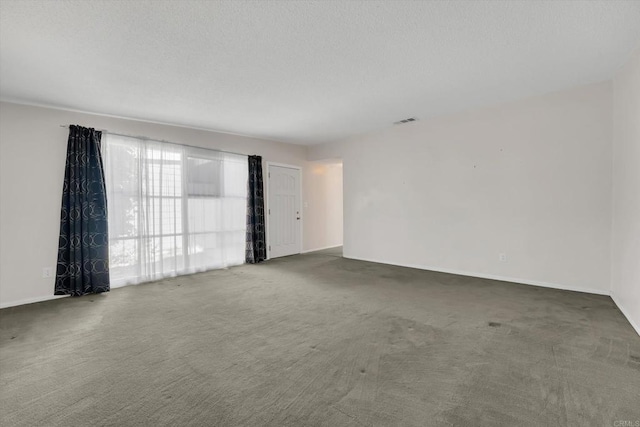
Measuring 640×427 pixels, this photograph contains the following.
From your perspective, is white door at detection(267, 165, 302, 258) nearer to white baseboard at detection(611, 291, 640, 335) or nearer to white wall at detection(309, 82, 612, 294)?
white wall at detection(309, 82, 612, 294)

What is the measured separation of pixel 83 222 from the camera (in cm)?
407

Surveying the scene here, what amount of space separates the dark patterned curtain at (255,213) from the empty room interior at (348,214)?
0.05 m

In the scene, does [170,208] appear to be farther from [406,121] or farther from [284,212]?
[406,121]

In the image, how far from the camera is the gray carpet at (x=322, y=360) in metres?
1.70

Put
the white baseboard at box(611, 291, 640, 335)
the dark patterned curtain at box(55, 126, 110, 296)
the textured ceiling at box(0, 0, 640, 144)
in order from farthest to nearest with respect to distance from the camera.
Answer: the dark patterned curtain at box(55, 126, 110, 296) → the white baseboard at box(611, 291, 640, 335) → the textured ceiling at box(0, 0, 640, 144)

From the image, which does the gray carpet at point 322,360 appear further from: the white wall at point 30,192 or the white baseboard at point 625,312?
the white wall at point 30,192

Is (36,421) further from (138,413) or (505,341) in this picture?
(505,341)

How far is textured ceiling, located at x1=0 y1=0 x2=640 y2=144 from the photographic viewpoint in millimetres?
2162

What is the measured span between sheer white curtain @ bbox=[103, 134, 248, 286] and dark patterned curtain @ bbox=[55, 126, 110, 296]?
0.18m

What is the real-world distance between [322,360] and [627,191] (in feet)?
11.3

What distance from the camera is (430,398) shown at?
1811 mm

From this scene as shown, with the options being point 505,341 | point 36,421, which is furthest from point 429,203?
point 36,421

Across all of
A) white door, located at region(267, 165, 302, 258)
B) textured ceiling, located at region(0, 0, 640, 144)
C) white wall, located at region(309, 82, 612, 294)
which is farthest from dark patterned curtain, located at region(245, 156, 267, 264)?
white wall, located at region(309, 82, 612, 294)

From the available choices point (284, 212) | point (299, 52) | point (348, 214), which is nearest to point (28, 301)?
point (284, 212)
